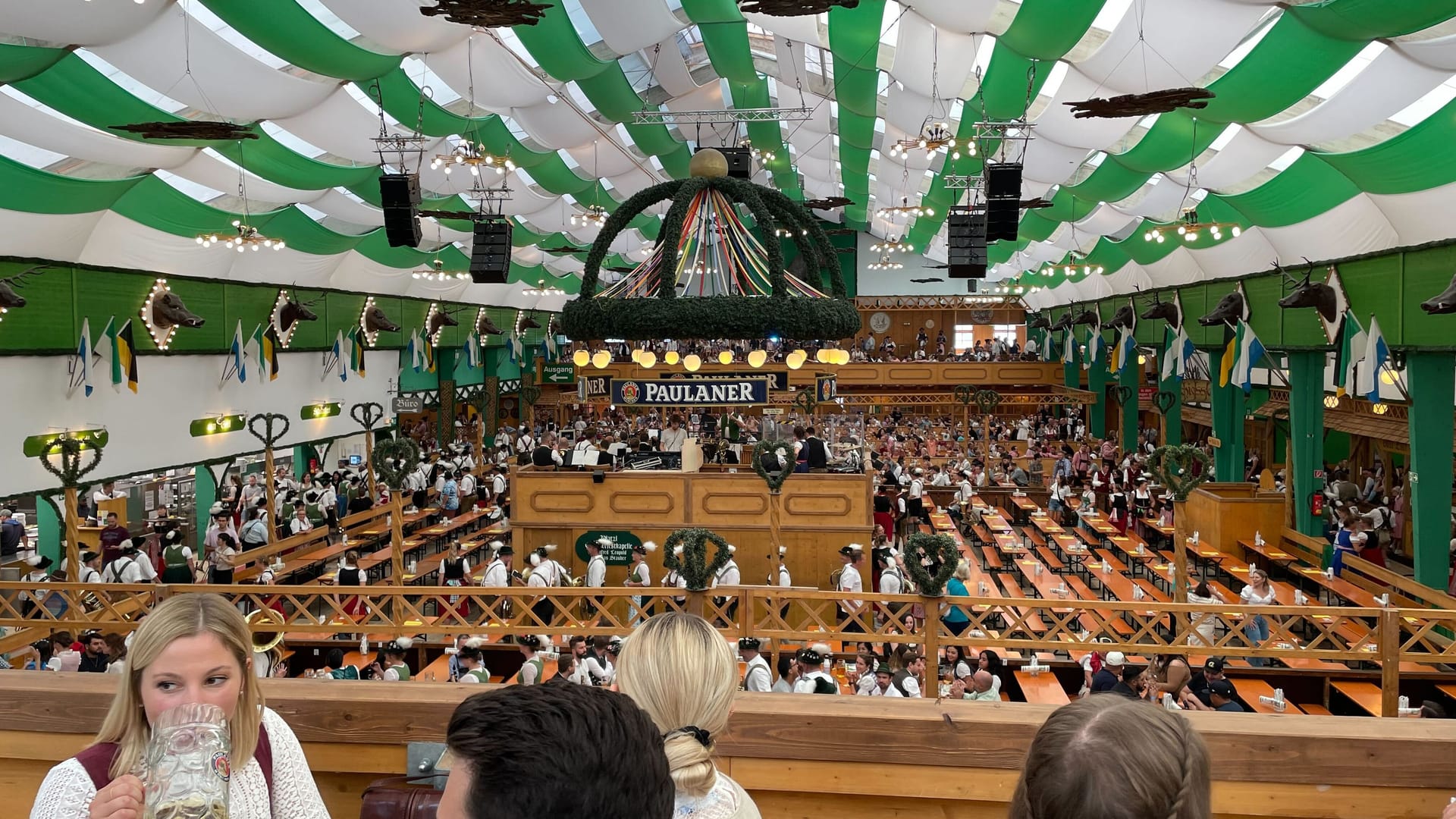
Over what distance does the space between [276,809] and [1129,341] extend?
23397 millimetres

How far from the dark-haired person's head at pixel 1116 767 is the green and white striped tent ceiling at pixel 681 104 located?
8.46 m

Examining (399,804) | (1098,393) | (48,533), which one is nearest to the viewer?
(399,804)

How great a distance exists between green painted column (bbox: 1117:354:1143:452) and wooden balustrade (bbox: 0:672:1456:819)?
23.6 meters

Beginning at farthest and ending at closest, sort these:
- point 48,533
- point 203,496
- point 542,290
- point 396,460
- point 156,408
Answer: point 542,290 → point 203,496 → point 156,408 → point 48,533 → point 396,460

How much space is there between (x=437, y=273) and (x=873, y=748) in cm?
1911

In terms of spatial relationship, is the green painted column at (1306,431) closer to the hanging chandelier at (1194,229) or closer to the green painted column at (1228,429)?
the hanging chandelier at (1194,229)

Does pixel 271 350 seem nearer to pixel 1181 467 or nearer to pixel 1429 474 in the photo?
pixel 1181 467

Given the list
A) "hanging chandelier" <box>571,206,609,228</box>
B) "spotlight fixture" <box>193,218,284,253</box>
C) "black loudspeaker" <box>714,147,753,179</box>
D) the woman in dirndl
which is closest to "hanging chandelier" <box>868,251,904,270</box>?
"hanging chandelier" <box>571,206,609,228</box>

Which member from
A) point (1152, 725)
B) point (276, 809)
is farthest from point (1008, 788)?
point (276, 809)

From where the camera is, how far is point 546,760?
1052 millimetres

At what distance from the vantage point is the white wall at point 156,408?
1239cm

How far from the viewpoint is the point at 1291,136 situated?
34.0 feet

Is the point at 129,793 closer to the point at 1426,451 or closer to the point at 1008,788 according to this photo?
the point at 1008,788

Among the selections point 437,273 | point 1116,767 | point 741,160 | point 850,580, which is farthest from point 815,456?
point 1116,767
